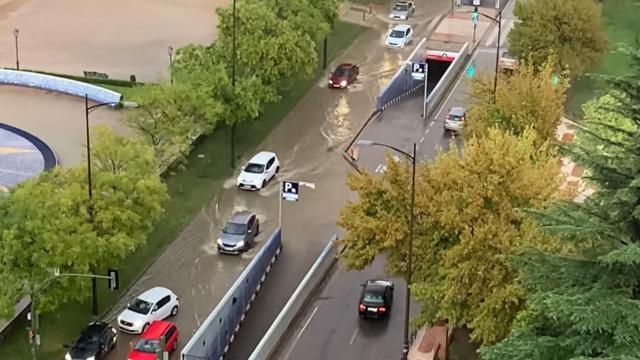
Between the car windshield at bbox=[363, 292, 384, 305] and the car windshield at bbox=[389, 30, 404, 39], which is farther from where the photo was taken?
the car windshield at bbox=[389, 30, 404, 39]

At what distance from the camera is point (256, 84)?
54.7 meters

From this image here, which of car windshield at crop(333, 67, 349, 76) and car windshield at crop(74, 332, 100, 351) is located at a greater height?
car windshield at crop(333, 67, 349, 76)

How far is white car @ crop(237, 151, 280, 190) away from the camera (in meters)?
52.6

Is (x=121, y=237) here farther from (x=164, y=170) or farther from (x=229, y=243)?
(x=164, y=170)

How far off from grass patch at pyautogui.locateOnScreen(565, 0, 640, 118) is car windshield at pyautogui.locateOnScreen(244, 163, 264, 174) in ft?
61.5

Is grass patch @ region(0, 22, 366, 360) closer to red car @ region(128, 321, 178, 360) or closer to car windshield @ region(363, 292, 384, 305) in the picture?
red car @ region(128, 321, 178, 360)

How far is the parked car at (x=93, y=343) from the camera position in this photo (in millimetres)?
37844

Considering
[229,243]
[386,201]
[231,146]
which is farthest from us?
[231,146]

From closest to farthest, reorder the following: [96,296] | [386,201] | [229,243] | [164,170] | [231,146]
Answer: [386,201] < [96,296] < [229,243] < [164,170] < [231,146]

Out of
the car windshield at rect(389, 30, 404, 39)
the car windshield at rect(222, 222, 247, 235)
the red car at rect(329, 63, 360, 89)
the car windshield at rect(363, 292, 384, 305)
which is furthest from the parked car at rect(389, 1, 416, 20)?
the car windshield at rect(363, 292, 384, 305)

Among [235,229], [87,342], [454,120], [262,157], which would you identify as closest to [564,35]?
[454,120]

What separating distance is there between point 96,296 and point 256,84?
55.5 ft

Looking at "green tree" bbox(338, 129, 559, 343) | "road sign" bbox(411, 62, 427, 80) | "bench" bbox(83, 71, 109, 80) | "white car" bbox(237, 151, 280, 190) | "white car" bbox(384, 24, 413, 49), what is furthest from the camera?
"white car" bbox(384, 24, 413, 49)

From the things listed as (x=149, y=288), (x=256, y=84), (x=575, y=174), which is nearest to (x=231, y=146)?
(x=256, y=84)
